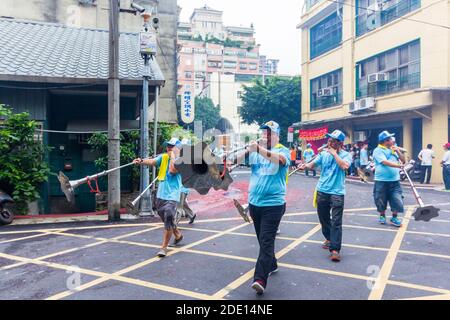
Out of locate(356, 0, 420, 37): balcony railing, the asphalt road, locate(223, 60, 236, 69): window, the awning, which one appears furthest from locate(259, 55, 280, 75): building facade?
the asphalt road

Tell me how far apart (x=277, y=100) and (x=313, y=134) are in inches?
225

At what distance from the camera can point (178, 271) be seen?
489cm

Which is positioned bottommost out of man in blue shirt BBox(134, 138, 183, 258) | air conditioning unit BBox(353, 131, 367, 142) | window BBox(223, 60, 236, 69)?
man in blue shirt BBox(134, 138, 183, 258)

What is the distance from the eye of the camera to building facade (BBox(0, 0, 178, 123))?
20.6m

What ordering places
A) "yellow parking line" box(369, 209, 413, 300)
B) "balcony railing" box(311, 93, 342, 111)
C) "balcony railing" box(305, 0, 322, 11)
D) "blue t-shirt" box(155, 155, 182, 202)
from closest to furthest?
1. "yellow parking line" box(369, 209, 413, 300)
2. "blue t-shirt" box(155, 155, 182, 202)
3. "balcony railing" box(311, 93, 342, 111)
4. "balcony railing" box(305, 0, 322, 11)

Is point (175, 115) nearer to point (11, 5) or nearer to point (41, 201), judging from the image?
point (11, 5)

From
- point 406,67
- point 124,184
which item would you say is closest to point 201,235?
point 124,184

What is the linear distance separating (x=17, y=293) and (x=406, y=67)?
1838 cm

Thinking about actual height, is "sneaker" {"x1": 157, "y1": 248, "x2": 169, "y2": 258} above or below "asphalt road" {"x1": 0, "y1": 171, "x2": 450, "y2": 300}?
above

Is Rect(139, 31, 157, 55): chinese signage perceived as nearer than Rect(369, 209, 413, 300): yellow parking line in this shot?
No

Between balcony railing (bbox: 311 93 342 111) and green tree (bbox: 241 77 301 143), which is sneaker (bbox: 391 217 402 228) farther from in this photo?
green tree (bbox: 241 77 301 143)

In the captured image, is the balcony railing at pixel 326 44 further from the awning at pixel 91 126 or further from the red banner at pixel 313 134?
the awning at pixel 91 126

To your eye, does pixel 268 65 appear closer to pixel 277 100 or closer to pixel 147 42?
pixel 277 100

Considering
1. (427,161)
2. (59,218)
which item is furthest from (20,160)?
(427,161)
